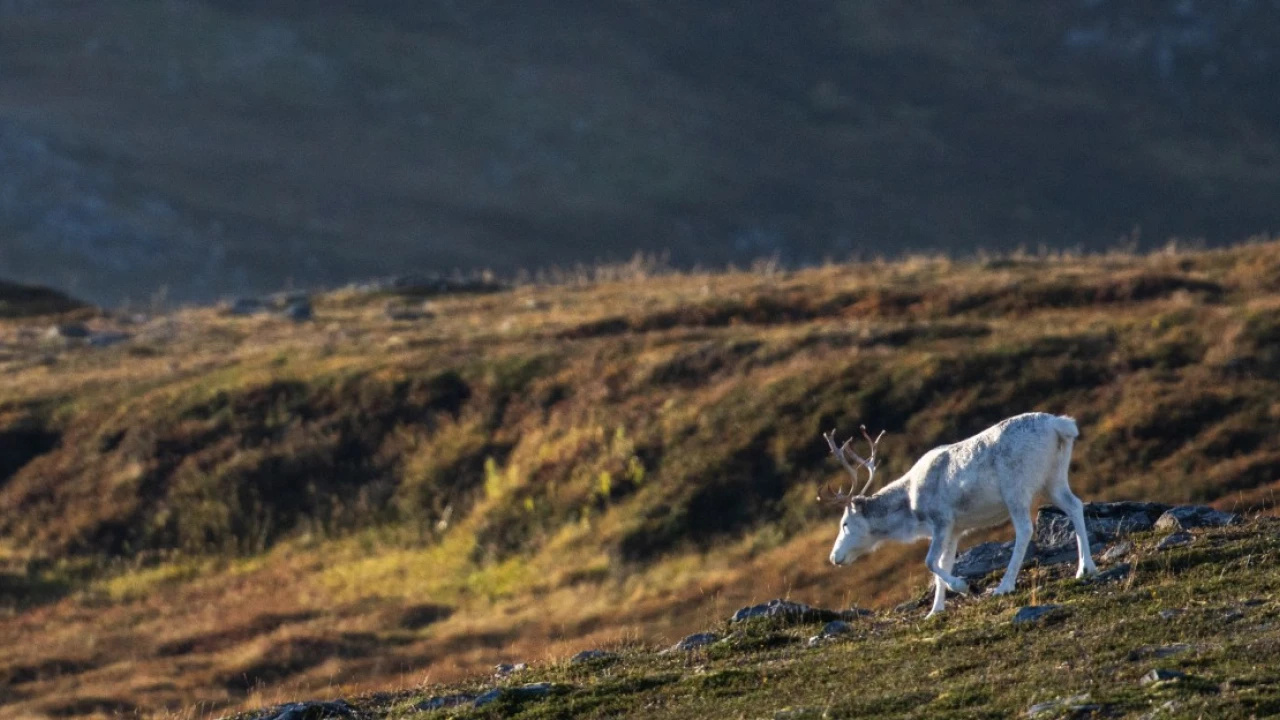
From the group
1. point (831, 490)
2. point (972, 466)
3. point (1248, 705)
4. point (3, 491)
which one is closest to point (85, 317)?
point (3, 491)

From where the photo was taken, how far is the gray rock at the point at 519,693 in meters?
18.9

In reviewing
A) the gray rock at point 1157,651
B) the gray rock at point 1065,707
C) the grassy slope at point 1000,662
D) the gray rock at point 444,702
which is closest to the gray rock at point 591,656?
the grassy slope at point 1000,662

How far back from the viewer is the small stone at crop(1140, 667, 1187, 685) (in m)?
15.2

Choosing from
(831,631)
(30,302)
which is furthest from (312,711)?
(30,302)

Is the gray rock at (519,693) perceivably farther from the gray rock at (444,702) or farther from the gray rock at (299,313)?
the gray rock at (299,313)

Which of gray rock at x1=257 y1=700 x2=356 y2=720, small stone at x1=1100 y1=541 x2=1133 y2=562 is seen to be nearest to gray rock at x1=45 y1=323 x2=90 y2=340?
gray rock at x1=257 y1=700 x2=356 y2=720

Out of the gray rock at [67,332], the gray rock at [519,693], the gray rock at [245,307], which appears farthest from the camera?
the gray rock at [245,307]

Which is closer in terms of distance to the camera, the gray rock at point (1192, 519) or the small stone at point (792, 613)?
the small stone at point (792, 613)

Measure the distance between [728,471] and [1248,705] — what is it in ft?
108

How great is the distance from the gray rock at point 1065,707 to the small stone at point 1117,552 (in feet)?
21.4

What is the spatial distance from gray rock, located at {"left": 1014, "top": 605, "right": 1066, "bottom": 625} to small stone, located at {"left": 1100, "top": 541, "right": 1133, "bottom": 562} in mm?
2929

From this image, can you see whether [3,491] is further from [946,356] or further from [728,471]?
[946,356]

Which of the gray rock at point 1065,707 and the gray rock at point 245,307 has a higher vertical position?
the gray rock at point 1065,707

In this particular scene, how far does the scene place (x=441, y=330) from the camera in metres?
66.6
